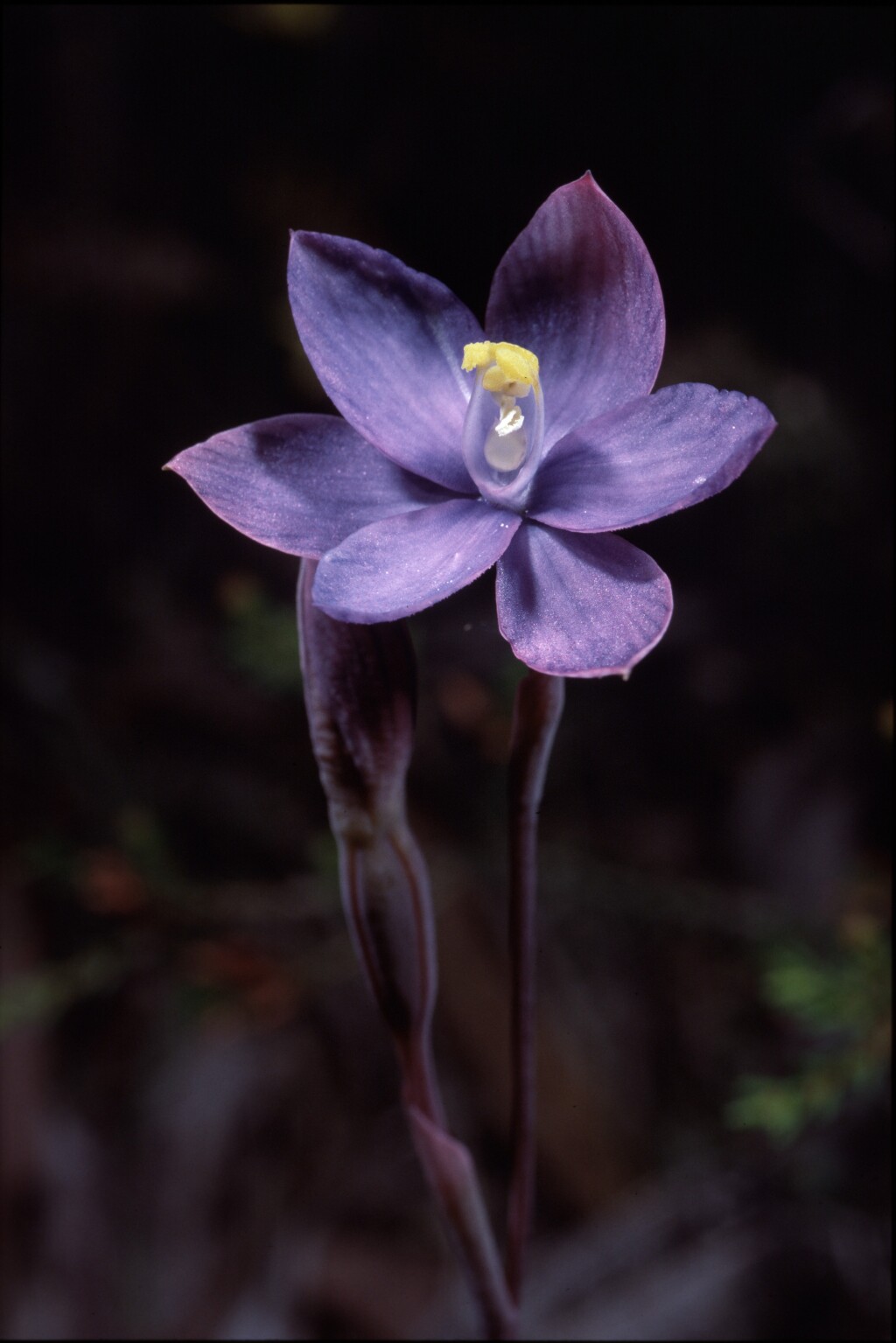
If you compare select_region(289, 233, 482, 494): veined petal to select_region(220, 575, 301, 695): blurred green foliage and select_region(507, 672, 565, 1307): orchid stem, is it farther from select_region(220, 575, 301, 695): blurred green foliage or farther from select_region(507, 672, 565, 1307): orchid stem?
select_region(220, 575, 301, 695): blurred green foliage

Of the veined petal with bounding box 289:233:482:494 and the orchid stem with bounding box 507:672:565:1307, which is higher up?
the veined petal with bounding box 289:233:482:494

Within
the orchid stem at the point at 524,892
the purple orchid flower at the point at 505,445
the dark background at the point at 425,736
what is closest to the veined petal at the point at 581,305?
the purple orchid flower at the point at 505,445

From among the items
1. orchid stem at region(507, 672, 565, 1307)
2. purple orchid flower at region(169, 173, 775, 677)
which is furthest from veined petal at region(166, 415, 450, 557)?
orchid stem at region(507, 672, 565, 1307)

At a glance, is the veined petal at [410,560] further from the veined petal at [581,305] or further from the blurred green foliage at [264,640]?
the blurred green foliage at [264,640]

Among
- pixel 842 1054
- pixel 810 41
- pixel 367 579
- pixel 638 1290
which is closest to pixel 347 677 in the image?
pixel 367 579

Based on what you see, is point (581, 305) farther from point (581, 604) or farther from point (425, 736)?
point (425, 736)
